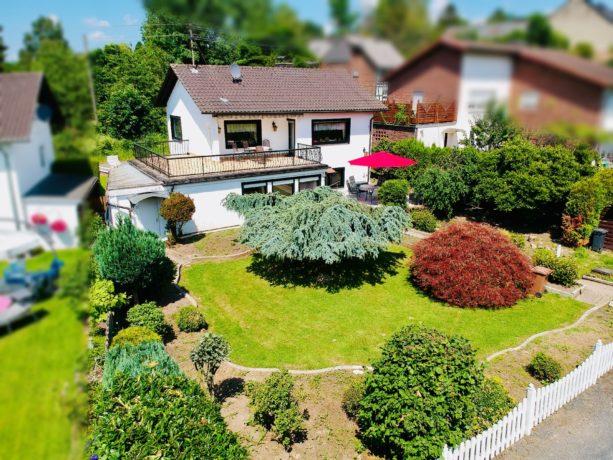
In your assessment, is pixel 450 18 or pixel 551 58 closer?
pixel 551 58

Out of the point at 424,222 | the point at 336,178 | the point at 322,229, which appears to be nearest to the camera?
the point at 322,229

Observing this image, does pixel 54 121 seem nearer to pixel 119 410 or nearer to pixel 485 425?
pixel 119 410

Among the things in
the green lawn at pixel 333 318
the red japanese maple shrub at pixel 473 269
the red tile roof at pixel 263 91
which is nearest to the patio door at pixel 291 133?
the red tile roof at pixel 263 91

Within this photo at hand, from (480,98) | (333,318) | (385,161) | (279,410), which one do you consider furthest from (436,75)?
(385,161)

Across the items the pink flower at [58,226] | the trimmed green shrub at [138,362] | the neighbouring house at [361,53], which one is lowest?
the trimmed green shrub at [138,362]

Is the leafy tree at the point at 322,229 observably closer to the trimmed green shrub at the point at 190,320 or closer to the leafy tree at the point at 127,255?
the trimmed green shrub at the point at 190,320

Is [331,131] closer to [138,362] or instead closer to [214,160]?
[214,160]
